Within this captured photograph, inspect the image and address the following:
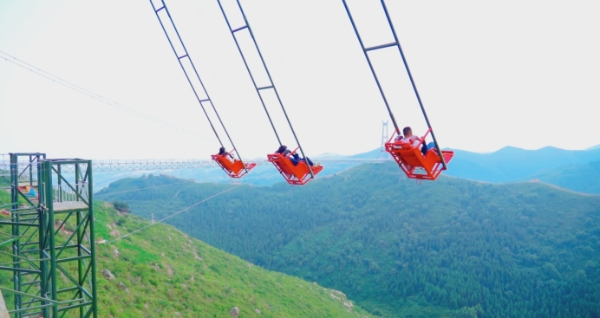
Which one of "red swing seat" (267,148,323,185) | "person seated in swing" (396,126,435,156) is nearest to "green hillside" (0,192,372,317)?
"red swing seat" (267,148,323,185)

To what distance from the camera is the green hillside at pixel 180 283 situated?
16.7 metres

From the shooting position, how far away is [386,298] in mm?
45125

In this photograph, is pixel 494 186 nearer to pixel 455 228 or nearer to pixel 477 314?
pixel 455 228

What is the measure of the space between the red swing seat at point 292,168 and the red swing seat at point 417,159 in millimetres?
2910

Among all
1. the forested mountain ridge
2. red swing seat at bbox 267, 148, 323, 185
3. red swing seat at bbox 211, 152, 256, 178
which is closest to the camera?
red swing seat at bbox 267, 148, 323, 185

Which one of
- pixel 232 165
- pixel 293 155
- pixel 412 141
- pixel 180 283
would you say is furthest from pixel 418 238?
pixel 412 141

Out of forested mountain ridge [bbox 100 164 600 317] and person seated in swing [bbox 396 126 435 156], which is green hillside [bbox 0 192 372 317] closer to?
person seated in swing [bbox 396 126 435 156]

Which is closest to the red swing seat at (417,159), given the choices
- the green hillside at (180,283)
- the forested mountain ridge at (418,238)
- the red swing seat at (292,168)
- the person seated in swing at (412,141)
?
the person seated in swing at (412,141)

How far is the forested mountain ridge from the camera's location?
42.6 meters

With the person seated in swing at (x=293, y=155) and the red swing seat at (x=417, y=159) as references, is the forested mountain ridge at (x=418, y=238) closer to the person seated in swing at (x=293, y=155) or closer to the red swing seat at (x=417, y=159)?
the person seated in swing at (x=293, y=155)

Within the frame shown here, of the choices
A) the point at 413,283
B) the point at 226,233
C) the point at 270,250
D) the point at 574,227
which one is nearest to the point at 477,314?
the point at 413,283

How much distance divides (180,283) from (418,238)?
42902 millimetres

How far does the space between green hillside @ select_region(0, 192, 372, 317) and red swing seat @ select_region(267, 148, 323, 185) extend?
998cm

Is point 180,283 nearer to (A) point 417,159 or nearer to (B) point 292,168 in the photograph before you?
(B) point 292,168
